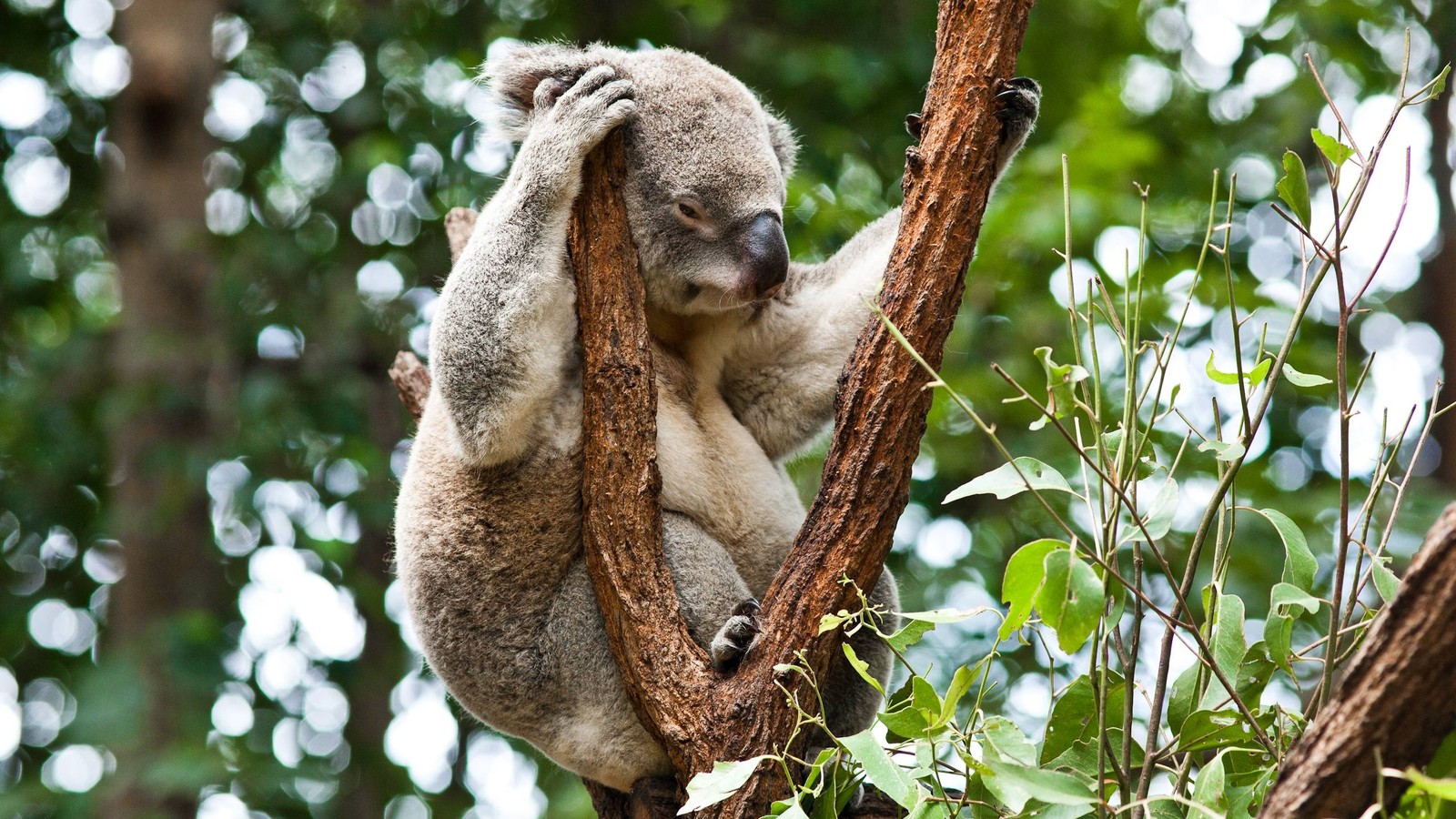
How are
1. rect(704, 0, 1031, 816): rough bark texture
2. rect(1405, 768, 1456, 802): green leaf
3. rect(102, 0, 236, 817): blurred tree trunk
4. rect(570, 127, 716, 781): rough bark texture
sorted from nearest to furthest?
rect(1405, 768, 1456, 802): green leaf, rect(704, 0, 1031, 816): rough bark texture, rect(570, 127, 716, 781): rough bark texture, rect(102, 0, 236, 817): blurred tree trunk

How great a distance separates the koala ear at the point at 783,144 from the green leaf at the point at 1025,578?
1.90 m

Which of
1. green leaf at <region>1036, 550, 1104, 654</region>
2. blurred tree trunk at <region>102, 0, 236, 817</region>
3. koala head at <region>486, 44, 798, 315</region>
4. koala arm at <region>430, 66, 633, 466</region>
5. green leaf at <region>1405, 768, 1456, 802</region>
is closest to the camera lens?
green leaf at <region>1405, 768, 1456, 802</region>

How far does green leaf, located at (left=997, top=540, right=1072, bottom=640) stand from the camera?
1.64 metres

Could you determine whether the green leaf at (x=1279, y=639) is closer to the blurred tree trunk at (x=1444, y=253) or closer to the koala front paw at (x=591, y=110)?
the koala front paw at (x=591, y=110)

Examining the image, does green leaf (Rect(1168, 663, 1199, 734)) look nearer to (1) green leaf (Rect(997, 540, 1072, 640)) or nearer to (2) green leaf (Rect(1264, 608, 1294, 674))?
(2) green leaf (Rect(1264, 608, 1294, 674))


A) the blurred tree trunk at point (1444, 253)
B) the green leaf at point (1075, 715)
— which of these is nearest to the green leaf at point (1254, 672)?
the green leaf at point (1075, 715)

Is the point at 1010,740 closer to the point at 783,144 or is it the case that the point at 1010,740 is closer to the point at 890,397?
the point at 890,397

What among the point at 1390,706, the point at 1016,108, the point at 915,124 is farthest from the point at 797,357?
the point at 1390,706

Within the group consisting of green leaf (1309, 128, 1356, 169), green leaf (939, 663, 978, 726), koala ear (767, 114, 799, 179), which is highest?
green leaf (1309, 128, 1356, 169)

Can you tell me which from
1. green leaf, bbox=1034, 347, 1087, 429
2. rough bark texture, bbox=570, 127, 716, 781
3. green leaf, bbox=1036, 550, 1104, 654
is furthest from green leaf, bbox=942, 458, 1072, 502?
rough bark texture, bbox=570, 127, 716, 781

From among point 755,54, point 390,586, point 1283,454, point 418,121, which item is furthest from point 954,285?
point 390,586

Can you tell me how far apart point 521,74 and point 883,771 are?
6.35 feet

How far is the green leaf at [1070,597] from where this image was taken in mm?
1588

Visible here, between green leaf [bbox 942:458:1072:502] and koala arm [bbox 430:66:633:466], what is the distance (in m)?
1.07
